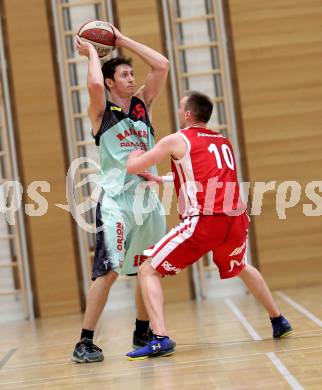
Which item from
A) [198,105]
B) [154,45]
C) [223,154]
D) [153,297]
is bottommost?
[153,297]

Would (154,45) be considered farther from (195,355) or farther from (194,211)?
(195,355)

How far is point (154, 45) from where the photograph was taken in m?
7.89

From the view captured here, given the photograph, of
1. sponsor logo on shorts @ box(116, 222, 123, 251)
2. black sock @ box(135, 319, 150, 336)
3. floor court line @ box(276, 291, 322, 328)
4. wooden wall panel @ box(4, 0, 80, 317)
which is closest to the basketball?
sponsor logo on shorts @ box(116, 222, 123, 251)

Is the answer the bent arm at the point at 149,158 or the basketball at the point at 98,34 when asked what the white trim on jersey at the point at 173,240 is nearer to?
the bent arm at the point at 149,158

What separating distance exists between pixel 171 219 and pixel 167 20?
197cm

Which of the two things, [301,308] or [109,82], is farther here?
[301,308]

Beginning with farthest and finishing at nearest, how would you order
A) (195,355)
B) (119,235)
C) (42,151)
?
1. (42,151)
2. (119,235)
3. (195,355)

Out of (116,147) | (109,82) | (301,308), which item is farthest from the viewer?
(301,308)

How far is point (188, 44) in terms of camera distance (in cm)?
810

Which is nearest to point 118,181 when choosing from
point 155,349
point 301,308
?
point 155,349

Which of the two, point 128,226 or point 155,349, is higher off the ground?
point 128,226

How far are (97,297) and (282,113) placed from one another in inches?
157

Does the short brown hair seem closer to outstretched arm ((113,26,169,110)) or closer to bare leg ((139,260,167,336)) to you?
outstretched arm ((113,26,169,110))

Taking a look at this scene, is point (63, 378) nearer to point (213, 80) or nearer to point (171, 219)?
point (171, 219)
